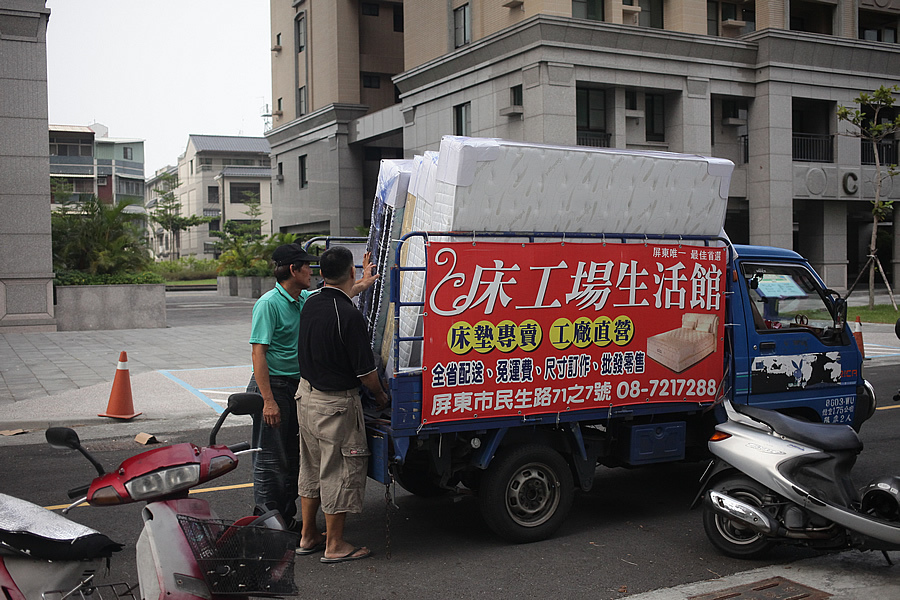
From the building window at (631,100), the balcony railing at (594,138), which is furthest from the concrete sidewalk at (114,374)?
the building window at (631,100)

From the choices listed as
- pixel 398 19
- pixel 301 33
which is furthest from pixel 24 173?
pixel 301 33

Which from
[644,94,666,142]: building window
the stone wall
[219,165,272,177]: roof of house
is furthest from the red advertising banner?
[219,165,272,177]: roof of house

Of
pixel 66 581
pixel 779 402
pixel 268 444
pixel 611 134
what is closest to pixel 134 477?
pixel 66 581

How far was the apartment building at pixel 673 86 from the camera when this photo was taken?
93.7 ft

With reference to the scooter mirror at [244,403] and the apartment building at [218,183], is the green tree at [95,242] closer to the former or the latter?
the scooter mirror at [244,403]

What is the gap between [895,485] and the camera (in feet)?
16.9

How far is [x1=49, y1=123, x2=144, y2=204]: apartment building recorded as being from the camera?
91875 mm

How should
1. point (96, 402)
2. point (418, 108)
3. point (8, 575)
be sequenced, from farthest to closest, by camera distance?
point (418, 108), point (96, 402), point (8, 575)

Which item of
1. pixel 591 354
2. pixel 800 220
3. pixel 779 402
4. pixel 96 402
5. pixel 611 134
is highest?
pixel 611 134

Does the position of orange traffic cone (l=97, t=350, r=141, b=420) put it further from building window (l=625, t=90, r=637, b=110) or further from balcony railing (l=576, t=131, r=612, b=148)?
building window (l=625, t=90, r=637, b=110)

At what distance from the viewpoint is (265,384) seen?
561 cm

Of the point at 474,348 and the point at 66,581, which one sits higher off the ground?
the point at 474,348

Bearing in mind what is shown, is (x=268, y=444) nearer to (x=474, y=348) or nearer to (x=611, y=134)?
(x=474, y=348)

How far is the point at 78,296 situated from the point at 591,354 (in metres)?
19.5
